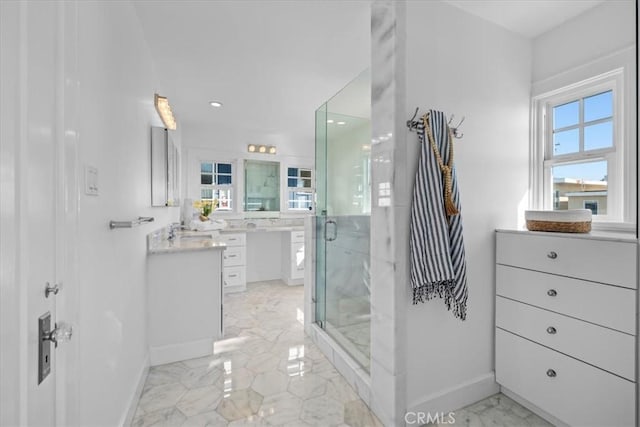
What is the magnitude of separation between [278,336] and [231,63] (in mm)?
2469

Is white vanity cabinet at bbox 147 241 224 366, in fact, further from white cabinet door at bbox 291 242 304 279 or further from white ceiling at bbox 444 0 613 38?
white ceiling at bbox 444 0 613 38

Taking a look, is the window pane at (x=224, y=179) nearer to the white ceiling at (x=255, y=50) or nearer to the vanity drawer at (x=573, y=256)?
the white ceiling at (x=255, y=50)

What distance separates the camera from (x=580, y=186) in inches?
76.1

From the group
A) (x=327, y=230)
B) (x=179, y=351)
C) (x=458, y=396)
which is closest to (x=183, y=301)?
(x=179, y=351)

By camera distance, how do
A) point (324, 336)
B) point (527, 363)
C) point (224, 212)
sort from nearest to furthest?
point (527, 363)
point (324, 336)
point (224, 212)

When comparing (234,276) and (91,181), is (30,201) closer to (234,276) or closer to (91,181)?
(91,181)

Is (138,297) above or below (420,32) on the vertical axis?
below

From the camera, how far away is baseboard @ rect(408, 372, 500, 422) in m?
1.59

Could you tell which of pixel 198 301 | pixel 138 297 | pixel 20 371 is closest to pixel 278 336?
pixel 198 301

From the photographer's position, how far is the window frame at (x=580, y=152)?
170cm

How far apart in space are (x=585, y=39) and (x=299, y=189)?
3.89 metres

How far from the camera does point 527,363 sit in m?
1.67

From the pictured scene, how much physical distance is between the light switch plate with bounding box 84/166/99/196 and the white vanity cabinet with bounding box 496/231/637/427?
2.17 m

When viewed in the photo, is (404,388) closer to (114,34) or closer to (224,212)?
(114,34)
